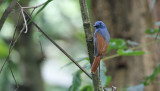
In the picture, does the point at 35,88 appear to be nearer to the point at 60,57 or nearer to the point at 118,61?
the point at 118,61

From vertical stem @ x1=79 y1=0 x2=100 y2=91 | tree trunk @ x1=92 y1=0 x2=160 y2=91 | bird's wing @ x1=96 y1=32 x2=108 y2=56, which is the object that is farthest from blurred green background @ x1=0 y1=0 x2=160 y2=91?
vertical stem @ x1=79 y1=0 x2=100 y2=91

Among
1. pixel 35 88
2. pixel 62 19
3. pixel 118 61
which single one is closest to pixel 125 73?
pixel 118 61

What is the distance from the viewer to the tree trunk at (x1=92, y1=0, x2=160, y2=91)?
14.2 feet

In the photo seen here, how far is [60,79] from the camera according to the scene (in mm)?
9180

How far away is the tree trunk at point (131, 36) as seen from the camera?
4340mm

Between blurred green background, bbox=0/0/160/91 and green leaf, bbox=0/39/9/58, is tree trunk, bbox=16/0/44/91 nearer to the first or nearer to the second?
blurred green background, bbox=0/0/160/91

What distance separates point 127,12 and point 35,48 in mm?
2335

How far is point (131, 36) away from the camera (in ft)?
14.4

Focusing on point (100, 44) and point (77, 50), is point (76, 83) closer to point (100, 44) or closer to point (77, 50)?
point (100, 44)

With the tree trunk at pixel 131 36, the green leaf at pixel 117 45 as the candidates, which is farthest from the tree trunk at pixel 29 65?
the green leaf at pixel 117 45

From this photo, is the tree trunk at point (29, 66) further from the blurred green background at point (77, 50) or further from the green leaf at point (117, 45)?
the green leaf at point (117, 45)

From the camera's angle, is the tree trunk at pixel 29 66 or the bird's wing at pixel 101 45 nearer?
the bird's wing at pixel 101 45

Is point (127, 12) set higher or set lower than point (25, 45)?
higher

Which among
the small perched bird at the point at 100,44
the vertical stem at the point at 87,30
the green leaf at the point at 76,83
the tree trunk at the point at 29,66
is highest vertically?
the vertical stem at the point at 87,30
